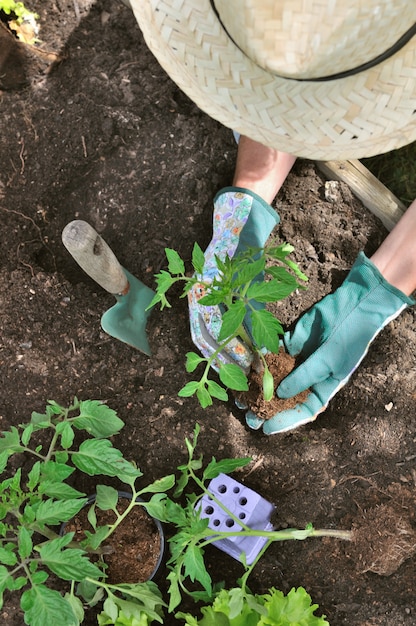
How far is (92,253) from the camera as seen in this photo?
1.31m

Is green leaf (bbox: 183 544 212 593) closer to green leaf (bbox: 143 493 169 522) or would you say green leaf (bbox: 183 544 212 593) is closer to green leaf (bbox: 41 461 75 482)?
green leaf (bbox: 143 493 169 522)

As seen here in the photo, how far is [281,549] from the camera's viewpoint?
1.72 meters

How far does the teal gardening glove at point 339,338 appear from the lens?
1.71m

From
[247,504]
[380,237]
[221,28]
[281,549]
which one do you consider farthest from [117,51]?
[281,549]

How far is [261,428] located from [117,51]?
1410mm

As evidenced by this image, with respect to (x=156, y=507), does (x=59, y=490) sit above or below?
above

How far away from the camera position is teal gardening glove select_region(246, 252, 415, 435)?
1706mm

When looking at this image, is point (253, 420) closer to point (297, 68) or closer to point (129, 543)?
point (129, 543)

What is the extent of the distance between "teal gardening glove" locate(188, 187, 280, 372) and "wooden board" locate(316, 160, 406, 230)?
0.87 ft

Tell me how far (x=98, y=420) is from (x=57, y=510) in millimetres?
→ 237

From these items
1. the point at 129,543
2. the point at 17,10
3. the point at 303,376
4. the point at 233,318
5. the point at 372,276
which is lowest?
the point at 129,543

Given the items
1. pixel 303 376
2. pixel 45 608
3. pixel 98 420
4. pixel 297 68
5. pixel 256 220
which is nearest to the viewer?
pixel 297 68

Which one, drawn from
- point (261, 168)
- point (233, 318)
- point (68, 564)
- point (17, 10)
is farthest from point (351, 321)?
point (17, 10)

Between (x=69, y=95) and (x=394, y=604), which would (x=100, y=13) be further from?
(x=394, y=604)
